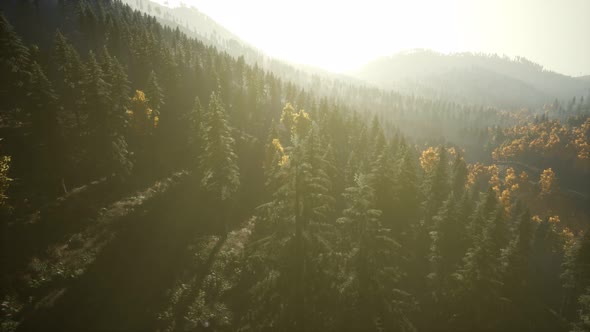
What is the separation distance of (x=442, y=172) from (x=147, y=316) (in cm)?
4236

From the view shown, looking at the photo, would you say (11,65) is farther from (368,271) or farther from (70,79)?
(368,271)

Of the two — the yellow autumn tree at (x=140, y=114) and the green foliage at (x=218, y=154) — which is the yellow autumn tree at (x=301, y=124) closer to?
the yellow autumn tree at (x=140, y=114)

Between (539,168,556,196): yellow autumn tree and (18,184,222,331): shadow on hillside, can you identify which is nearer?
(18,184,222,331): shadow on hillside

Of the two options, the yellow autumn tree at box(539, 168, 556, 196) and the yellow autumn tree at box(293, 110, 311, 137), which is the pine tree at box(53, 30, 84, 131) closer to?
the yellow autumn tree at box(293, 110, 311, 137)

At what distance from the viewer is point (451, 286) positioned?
35188 millimetres

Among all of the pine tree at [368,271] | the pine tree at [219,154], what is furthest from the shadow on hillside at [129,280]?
the pine tree at [368,271]

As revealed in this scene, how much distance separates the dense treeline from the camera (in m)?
15.4

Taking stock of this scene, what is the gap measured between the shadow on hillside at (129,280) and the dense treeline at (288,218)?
3.27 ft

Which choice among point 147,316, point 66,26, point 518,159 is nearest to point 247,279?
point 147,316

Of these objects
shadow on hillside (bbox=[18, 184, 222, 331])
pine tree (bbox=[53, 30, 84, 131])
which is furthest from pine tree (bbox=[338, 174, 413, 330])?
pine tree (bbox=[53, 30, 84, 131])

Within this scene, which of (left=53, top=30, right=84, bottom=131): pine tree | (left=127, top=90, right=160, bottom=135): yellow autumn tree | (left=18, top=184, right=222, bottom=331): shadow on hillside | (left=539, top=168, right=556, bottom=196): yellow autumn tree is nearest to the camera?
(left=18, top=184, right=222, bottom=331): shadow on hillside

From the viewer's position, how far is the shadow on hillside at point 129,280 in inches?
901

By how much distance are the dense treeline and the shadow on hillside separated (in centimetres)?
100

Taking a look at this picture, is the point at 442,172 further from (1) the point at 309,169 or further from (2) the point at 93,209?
(2) the point at 93,209
